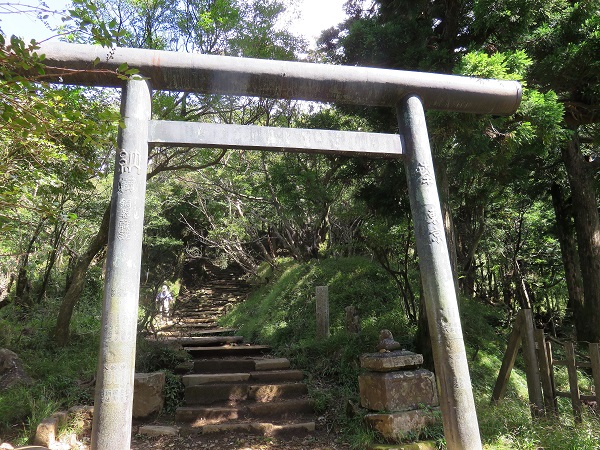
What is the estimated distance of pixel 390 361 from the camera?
4688 millimetres

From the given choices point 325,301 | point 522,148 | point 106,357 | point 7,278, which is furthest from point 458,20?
point 7,278

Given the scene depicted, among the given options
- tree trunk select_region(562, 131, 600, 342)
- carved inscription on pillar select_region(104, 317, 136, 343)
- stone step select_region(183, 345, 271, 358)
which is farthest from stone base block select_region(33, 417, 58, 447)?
tree trunk select_region(562, 131, 600, 342)

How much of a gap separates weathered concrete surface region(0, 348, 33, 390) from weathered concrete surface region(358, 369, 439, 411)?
5.05 metres

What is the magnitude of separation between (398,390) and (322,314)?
404cm

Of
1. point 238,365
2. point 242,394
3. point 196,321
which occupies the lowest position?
point 242,394

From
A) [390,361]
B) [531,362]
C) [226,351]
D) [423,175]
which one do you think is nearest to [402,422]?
[390,361]

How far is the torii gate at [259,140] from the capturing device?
2547mm

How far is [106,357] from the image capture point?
8.17ft

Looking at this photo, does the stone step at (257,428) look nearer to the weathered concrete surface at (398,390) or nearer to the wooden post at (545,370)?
the weathered concrete surface at (398,390)

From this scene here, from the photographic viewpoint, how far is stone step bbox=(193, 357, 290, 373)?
762 centimetres

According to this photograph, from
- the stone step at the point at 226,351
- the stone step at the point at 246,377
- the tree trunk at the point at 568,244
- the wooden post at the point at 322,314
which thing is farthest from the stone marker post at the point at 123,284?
the tree trunk at the point at 568,244

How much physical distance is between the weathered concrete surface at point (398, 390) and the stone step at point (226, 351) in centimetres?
468

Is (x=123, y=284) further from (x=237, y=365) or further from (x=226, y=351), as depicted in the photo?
(x=226, y=351)

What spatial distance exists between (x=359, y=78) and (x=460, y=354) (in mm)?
2324
